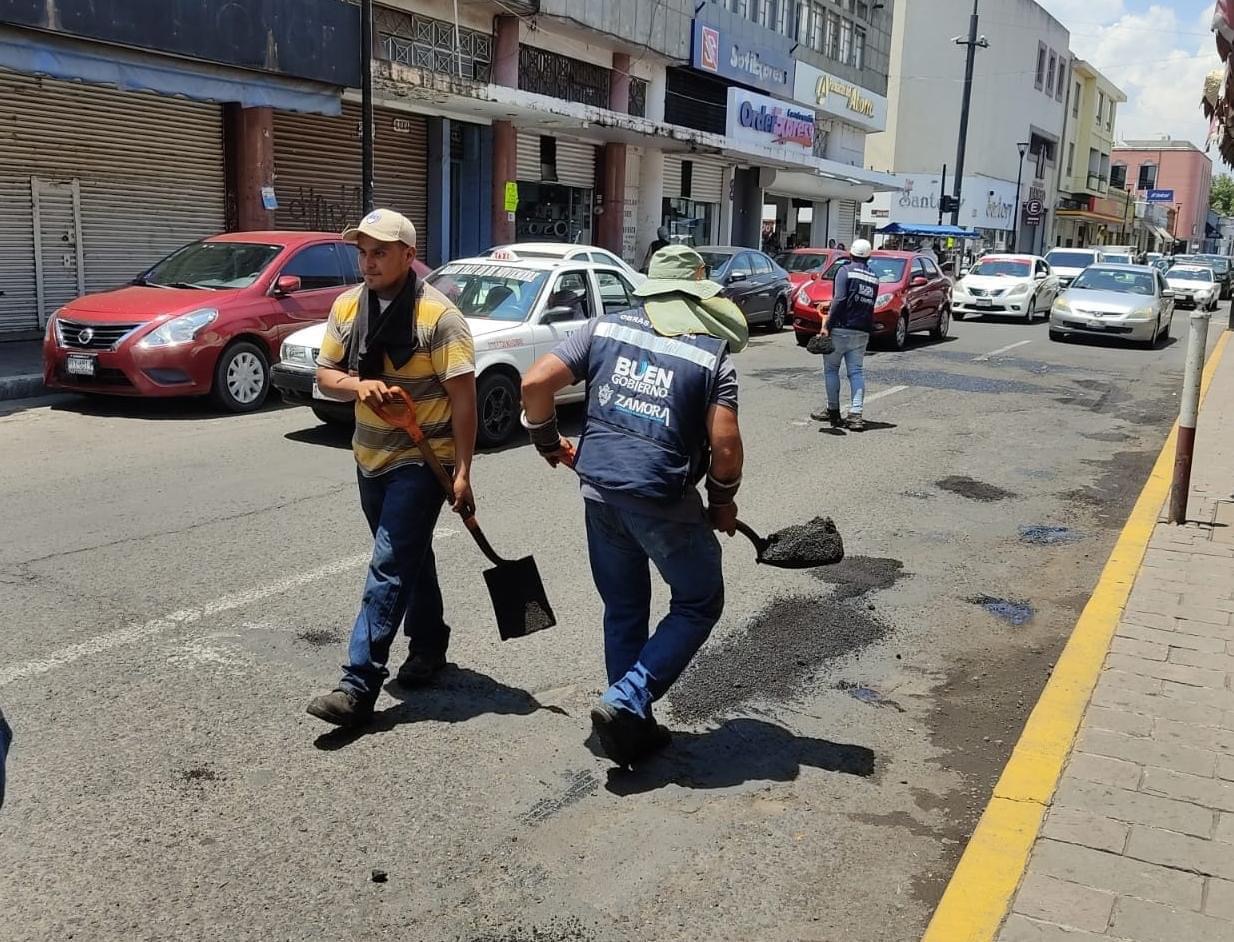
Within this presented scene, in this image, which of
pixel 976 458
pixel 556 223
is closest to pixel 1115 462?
pixel 976 458

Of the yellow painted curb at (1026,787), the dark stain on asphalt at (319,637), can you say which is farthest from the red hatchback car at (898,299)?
the dark stain on asphalt at (319,637)

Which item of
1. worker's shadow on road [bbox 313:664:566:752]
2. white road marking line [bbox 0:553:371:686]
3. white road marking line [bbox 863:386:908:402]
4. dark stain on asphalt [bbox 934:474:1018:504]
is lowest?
worker's shadow on road [bbox 313:664:566:752]

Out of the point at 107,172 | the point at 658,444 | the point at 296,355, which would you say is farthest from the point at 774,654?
the point at 107,172

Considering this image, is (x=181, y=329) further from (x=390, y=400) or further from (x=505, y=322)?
(x=390, y=400)

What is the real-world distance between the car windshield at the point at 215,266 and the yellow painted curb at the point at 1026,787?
28.2ft

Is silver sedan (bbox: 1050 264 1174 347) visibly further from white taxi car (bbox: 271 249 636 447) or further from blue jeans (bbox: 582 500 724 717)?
blue jeans (bbox: 582 500 724 717)

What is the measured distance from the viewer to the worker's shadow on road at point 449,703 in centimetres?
433

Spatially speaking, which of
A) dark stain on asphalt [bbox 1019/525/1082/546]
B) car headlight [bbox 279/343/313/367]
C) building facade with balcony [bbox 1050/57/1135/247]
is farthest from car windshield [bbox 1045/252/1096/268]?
building facade with balcony [bbox 1050/57/1135/247]

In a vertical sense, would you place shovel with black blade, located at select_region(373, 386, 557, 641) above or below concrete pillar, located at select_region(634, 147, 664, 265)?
below

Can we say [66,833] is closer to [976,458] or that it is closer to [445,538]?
[445,538]

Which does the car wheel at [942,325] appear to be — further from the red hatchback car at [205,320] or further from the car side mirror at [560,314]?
the red hatchback car at [205,320]

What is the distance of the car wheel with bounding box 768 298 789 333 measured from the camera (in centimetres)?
2189

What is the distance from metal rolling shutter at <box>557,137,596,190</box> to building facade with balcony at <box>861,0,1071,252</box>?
101ft

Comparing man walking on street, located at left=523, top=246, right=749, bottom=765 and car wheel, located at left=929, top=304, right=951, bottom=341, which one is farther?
car wheel, located at left=929, top=304, right=951, bottom=341
